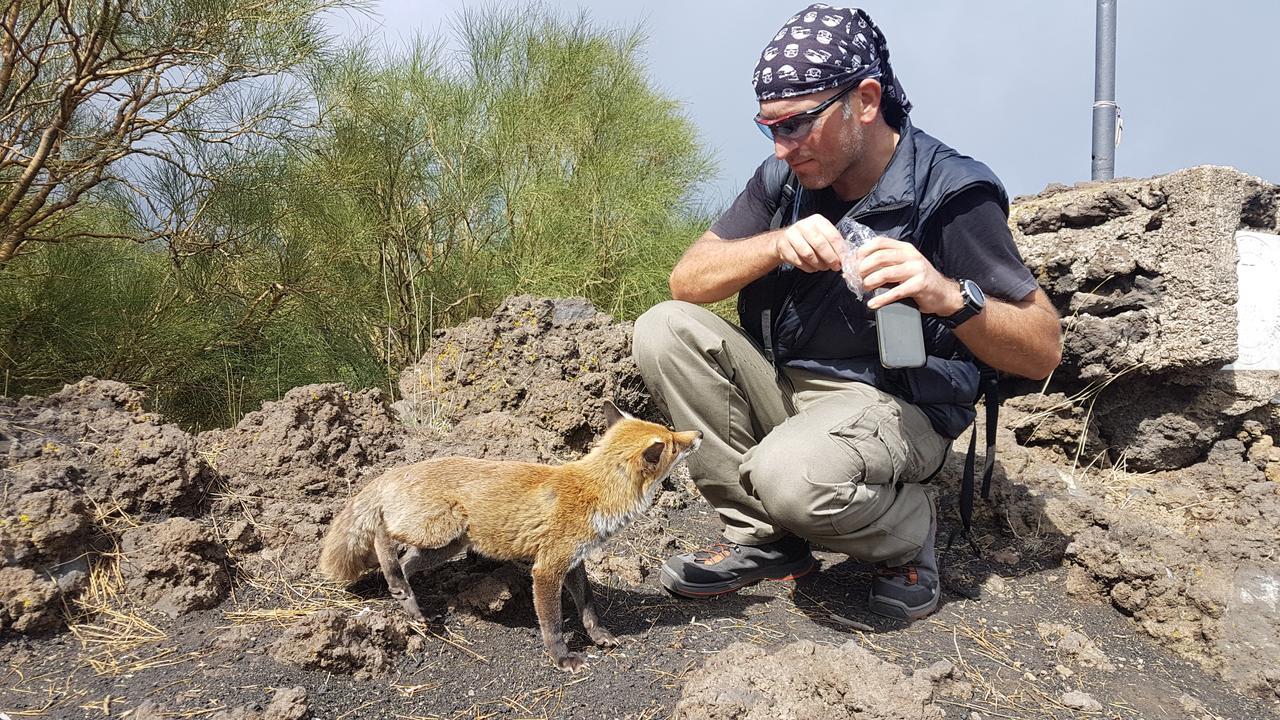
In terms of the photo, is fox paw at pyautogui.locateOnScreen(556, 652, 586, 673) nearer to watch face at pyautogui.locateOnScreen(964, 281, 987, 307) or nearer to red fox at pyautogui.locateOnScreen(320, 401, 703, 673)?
red fox at pyautogui.locateOnScreen(320, 401, 703, 673)

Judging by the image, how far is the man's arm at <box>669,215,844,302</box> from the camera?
2.82 m

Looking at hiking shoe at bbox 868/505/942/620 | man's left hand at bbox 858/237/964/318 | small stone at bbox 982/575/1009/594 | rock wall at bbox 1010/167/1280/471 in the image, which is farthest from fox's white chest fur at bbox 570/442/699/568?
rock wall at bbox 1010/167/1280/471

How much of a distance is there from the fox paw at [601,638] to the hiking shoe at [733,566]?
53cm

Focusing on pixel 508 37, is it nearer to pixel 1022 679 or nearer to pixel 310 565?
pixel 310 565

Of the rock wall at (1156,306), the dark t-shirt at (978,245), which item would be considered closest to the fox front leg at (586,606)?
the dark t-shirt at (978,245)

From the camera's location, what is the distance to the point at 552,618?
271cm

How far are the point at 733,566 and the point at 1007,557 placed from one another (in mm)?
1526

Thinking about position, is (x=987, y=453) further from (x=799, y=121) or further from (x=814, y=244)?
(x=799, y=121)

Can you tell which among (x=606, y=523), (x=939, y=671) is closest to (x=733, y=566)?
(x=606, y=523)

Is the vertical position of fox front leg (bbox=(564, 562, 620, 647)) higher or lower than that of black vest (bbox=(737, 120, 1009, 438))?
lower

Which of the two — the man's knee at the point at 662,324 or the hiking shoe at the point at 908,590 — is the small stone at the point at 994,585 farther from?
the man's knee at the point at 662,324

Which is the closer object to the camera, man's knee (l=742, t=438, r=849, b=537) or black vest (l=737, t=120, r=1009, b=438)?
man's knee (l=742, t=438, r=849, b=537)

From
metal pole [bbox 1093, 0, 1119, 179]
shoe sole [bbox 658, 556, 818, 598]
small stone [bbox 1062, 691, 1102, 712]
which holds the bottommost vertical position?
small stone [bbox 1062, 691, 1102, 712]

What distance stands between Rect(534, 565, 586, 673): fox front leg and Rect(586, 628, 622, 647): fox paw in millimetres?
105
